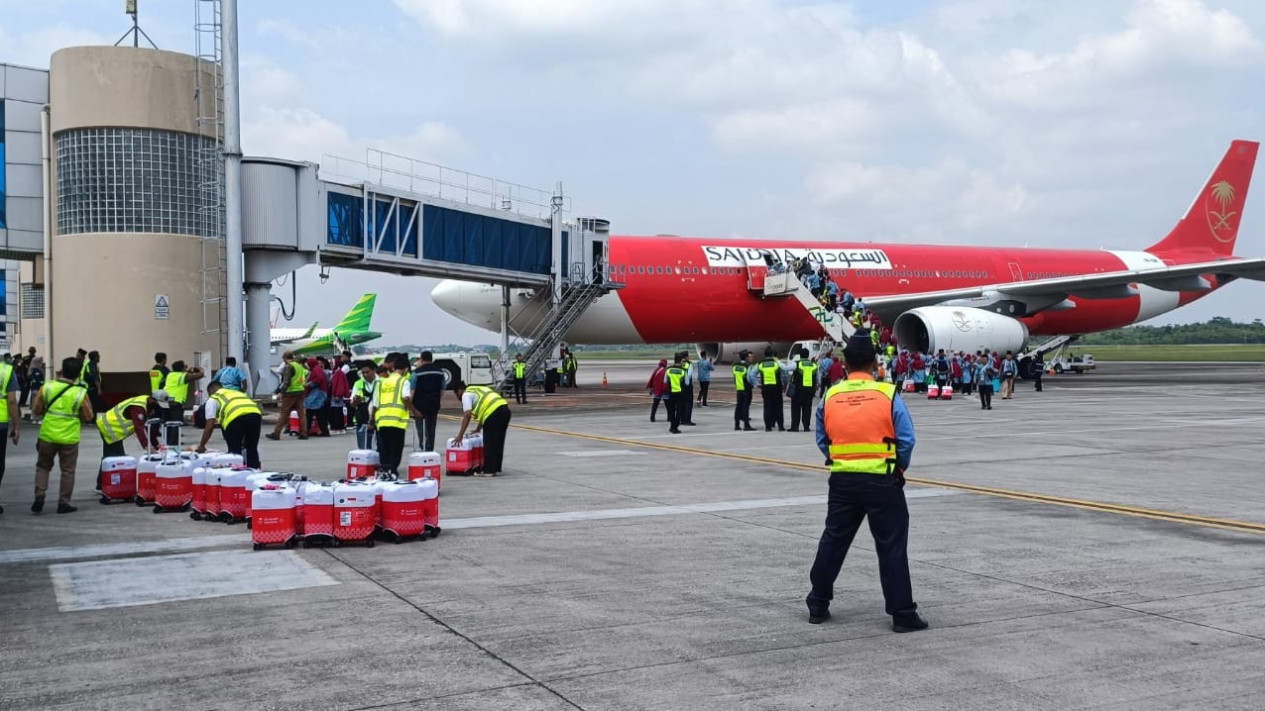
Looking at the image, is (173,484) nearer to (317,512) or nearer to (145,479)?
(145,479)

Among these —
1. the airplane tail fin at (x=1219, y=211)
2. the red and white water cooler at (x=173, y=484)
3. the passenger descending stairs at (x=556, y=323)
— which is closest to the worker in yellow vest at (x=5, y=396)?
the red and white water cooler at (x=173, y=484)

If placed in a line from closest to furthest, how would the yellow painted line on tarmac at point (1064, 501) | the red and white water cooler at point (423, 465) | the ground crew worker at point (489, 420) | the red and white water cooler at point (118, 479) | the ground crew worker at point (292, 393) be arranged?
the yellow painted line on tarmac at point (1064, 501) < the red and white water cooler at point (423, 465) < the red and white water cooler at point (118, 479) < the ground crew worker at point (489, 420) < the ground crew worker at point (292, 393)

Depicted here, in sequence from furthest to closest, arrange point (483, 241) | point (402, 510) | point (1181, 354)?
point (1181, 354) → point (483, 241) → point (402, 510)

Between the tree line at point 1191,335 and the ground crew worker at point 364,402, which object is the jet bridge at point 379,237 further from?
the tree line at point 1191,335

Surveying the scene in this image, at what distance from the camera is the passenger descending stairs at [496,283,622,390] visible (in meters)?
29.7

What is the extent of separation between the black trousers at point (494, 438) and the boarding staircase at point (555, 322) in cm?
1585

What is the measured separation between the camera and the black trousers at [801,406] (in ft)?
64.4

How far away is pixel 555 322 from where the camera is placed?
98.6 feet

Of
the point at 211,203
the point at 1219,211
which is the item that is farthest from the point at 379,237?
the point at 1219,211

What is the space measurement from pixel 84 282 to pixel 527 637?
1876 cm

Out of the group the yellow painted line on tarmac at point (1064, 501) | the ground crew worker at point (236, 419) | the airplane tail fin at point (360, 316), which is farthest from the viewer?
the airplane tail fin at point (360, 316)

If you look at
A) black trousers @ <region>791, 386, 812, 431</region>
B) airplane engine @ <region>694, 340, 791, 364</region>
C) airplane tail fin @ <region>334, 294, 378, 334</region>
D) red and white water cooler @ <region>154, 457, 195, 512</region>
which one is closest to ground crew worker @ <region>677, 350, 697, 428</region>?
black trousers @ <region>791, 386, 812, 431</region>

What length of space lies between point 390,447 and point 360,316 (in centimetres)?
5842

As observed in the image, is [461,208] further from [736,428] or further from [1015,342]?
[1015,342]
